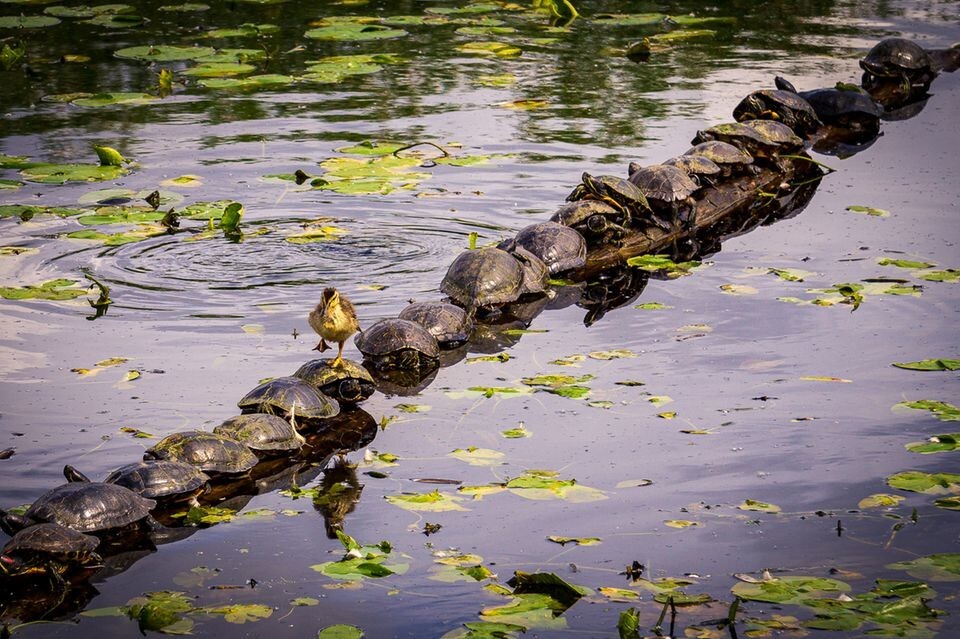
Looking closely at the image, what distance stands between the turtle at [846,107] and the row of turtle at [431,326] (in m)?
0.01

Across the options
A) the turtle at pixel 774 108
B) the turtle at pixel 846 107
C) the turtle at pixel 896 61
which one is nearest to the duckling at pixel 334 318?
the turtle at pixel 774 108

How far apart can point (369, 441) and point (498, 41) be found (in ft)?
30.0

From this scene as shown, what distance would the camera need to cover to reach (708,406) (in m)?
6.14

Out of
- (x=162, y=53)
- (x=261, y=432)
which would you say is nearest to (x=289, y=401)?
(x=261, y=432)

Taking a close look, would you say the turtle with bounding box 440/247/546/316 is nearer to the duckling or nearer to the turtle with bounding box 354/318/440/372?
the turtle with bounding box 354/318/440/372

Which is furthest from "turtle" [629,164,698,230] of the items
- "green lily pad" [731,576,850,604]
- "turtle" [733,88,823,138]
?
"green lily pad" [731,576,850,604]

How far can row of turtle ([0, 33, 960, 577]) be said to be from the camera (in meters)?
4.85

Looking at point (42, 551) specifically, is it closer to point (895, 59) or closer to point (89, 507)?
point (89, 507)

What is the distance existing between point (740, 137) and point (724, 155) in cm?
56

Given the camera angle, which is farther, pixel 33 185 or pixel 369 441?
pixel 33 185

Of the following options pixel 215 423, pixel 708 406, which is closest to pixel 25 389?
pixel 215 423

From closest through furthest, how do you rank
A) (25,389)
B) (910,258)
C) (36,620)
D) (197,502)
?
(36,620), (197,502), (25,389), (910,258)

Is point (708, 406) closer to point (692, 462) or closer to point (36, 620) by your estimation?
point (692, 462)

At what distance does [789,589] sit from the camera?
447cm
